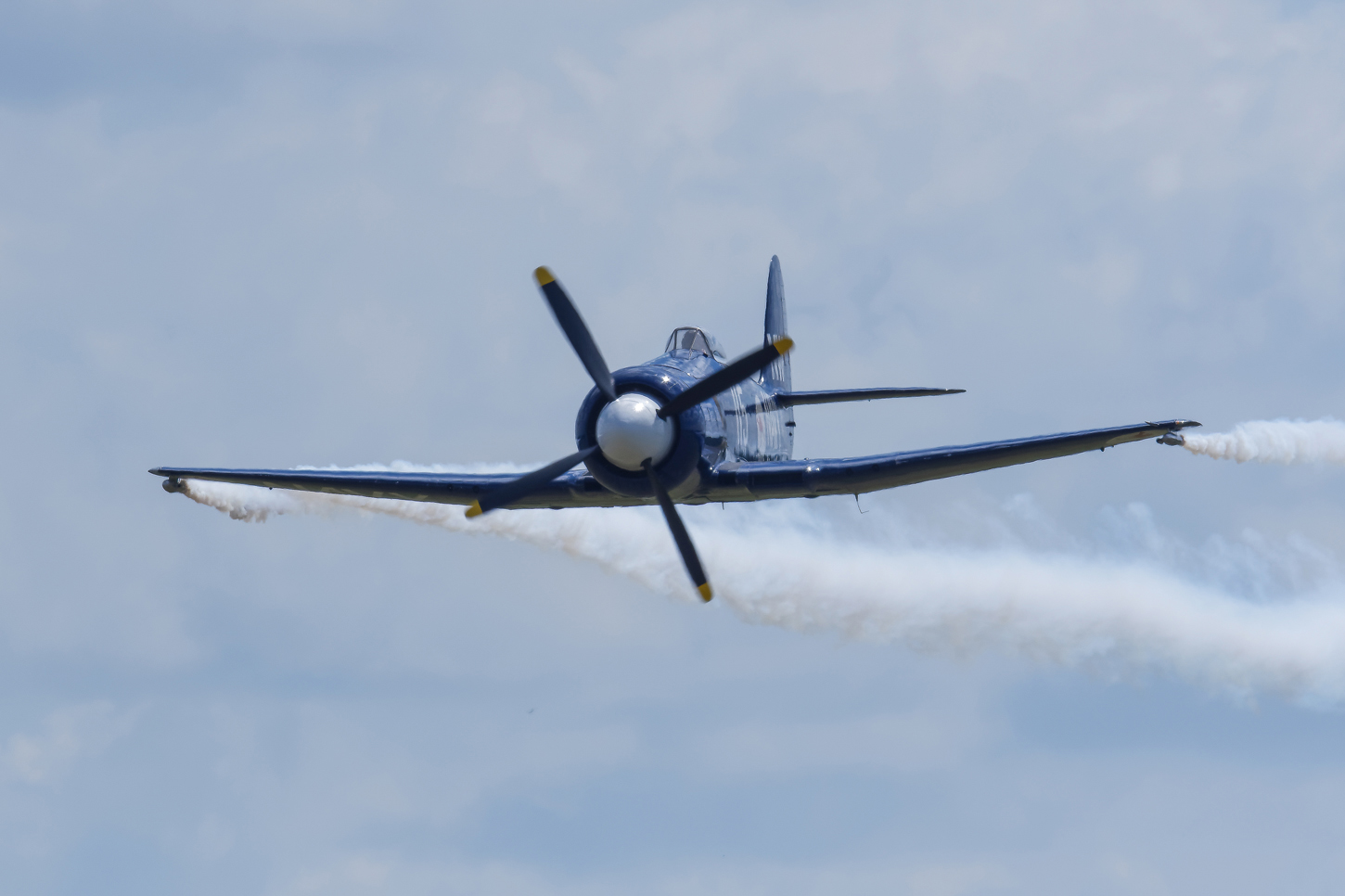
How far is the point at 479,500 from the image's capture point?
3269cm

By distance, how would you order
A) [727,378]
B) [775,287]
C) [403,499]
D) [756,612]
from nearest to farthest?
[727,378]
[403,499]
[756,612]
[775,287]

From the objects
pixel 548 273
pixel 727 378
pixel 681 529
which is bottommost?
pixel 681 529

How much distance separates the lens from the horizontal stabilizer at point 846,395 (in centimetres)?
3781

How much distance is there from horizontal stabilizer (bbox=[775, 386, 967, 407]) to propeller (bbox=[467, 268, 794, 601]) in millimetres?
7221

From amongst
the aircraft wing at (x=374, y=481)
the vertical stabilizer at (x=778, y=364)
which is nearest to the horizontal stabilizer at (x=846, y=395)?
the vertical stabilizer at (x=778, y=364)

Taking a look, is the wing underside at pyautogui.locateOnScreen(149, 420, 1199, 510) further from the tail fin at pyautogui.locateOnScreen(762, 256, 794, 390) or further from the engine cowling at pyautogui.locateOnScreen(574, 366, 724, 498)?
the tail fin at pyautogui.locateOnScreen(762, 256, 794, 390)

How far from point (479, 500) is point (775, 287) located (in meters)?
19.0

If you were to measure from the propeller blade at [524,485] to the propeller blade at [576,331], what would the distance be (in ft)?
4.22

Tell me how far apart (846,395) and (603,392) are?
913 centimetres

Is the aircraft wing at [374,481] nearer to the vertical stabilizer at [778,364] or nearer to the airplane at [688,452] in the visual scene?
the airplane at [688,452]

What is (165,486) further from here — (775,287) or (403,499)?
(775,287)

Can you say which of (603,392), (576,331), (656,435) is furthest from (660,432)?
(576,331)

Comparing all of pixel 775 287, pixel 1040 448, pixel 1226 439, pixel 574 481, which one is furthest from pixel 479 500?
pixel 775 287

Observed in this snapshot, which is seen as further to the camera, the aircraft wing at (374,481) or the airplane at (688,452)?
the aircraft wing at (374,481)
